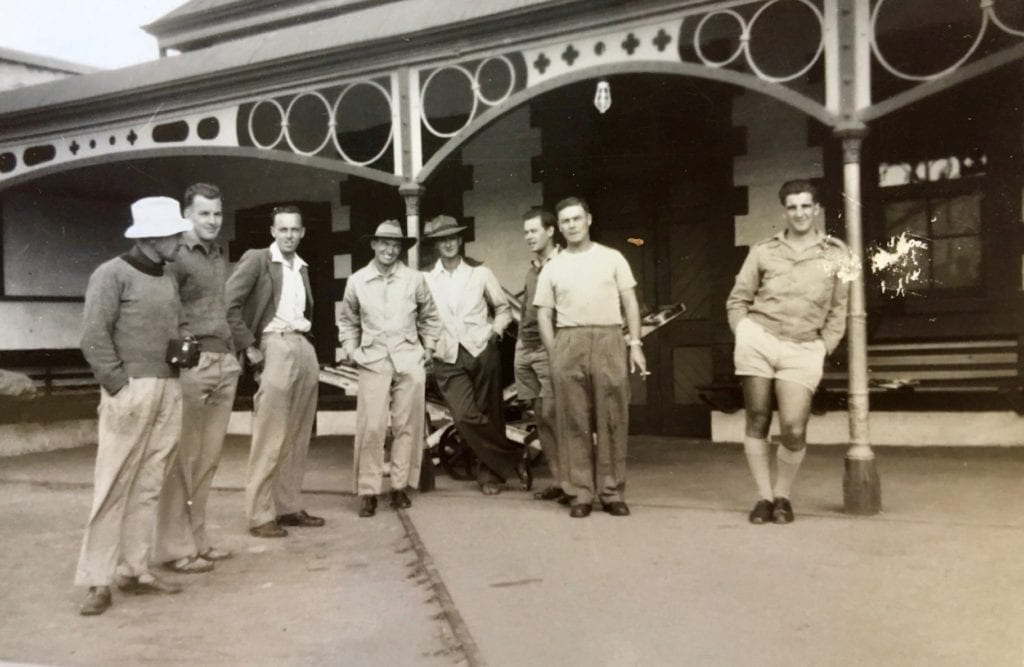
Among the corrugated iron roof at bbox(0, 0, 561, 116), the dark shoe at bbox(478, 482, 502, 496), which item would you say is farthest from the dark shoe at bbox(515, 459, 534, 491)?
the corrugated iron roof at bbox(0, 0, 561, 116)

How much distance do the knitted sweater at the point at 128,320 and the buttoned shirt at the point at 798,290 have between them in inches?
118

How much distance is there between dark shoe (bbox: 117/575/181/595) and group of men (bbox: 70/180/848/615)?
0.04 ft

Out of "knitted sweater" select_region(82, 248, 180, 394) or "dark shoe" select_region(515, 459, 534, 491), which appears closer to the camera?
"knitted sweater" select_region(82, 248, 180, 394)

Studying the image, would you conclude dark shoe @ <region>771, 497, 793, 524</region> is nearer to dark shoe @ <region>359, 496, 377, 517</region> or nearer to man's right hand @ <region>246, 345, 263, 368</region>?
dark shoe @ <region>359, 496, 377, 517</region>

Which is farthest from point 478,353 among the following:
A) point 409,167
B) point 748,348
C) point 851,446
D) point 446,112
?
point 446,112

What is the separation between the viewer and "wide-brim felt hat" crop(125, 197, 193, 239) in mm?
4121

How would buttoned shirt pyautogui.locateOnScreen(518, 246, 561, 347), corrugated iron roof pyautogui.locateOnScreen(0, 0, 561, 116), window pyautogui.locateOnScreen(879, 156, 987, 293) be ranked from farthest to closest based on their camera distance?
window pyautogui.locateOnScreen(879, 156, 987, 293), corrugated iron roof pyautogui.locateOnScreen(0, 0, 561, 116), buttoned shirt pyautogui.locateOnScreen(518, 246, 561, 347)

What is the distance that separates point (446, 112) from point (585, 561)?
5.44 metres

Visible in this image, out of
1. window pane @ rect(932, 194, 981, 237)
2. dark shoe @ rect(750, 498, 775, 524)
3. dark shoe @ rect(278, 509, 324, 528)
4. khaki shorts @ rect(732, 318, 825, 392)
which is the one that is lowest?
dark shoe @ rect(278, 509, 324, 528)

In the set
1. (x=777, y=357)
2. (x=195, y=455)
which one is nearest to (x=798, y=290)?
(x=777, y=357)

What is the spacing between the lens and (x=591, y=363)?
566cm

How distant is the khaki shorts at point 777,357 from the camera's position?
5.17 meters

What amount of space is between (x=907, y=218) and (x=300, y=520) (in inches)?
217

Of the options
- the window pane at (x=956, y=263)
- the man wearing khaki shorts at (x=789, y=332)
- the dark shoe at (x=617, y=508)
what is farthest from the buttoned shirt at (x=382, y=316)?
the window pane at (x=956, y=263)
